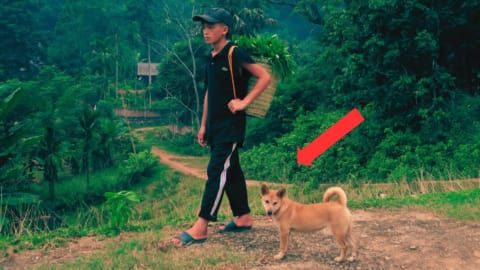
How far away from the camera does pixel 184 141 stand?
35.7m

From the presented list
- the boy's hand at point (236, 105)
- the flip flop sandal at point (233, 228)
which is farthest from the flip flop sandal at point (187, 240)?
the boy's hand at point (236, 105)

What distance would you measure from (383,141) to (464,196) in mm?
9011

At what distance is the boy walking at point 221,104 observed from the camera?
509 centimetres

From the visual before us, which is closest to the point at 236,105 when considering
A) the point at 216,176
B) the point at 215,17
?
the point at 216,176

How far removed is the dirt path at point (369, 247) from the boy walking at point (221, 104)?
0.37 meters

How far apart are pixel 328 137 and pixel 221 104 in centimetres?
1424

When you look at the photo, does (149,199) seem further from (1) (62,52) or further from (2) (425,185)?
(1) (62,52)

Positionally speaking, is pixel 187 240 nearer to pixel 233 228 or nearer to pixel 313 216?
pixel 233 228

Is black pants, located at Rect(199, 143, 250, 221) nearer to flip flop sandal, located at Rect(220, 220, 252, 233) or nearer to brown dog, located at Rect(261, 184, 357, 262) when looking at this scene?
flip flop sandal, located at Rect(220, 220, 252, 233)

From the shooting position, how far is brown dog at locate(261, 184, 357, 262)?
461 centimetres

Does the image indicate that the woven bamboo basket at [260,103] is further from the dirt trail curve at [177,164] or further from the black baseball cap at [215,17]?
the dirt trail curve at [177,164]

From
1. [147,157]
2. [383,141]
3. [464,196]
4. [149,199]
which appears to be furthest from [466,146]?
[147,157]

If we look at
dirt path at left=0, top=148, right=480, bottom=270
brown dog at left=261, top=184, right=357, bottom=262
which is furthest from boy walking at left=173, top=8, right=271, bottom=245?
brown dog at left=261, top=184, right=357, bottom=262

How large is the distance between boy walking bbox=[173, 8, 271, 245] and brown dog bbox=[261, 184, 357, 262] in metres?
0.66
